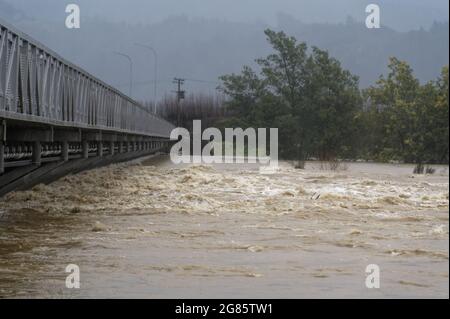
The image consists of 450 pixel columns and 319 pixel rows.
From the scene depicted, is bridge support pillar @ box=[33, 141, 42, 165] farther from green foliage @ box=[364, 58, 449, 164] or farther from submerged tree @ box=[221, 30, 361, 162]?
submerged tree @ box=[221, 30, 361, 162]

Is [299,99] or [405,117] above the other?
[299,99]

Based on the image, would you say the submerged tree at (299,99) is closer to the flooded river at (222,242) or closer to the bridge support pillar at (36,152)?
the flooded river at (222,242)

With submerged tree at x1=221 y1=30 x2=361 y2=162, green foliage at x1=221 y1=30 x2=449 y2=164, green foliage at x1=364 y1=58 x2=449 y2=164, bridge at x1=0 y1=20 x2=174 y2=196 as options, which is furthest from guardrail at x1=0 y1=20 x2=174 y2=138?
submerged tree at x1=221 y1=30 x2=361 y2=162

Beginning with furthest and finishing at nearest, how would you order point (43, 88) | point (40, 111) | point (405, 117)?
point (405, 117) < point (43, 88) < point (40, 111)

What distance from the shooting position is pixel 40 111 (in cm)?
1950

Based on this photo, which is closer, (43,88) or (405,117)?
(43,88)

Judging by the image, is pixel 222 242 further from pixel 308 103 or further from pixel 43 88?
pixel 308 103

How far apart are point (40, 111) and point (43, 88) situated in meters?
0.71

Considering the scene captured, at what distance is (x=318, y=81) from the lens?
72.6m

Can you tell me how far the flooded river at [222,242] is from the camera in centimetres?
1055

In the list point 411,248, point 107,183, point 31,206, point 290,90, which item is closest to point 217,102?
point 290,90

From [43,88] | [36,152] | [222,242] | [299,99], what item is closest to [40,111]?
[43,88]

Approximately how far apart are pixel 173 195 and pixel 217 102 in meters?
92.1
